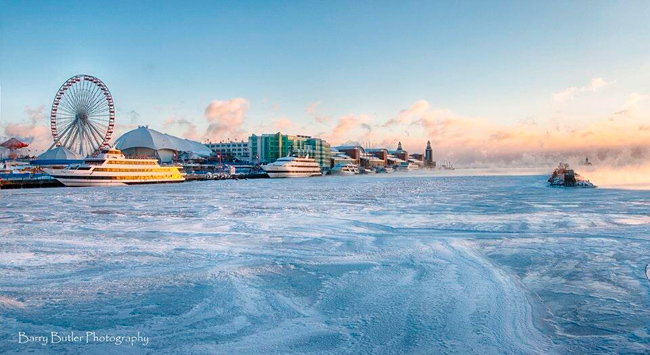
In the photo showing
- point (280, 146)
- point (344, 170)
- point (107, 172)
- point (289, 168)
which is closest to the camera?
point (107, 172)

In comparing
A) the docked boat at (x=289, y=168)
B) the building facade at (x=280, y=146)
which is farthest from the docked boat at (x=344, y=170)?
the docked boat at (x=289, y=168)

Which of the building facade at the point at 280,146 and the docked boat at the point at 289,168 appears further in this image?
the building facade at the point at 280,146

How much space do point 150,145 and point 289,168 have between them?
49476 mm

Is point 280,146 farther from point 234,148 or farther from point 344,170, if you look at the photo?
point 234,148

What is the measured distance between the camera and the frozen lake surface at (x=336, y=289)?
514 centimetres

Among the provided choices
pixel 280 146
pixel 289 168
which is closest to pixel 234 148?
pixel 280 146

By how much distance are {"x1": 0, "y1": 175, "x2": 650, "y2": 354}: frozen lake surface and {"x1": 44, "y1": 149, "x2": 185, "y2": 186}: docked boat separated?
4665 cm

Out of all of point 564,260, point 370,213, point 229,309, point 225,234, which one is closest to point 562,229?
point 564,260

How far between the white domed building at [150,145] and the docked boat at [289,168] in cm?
3856

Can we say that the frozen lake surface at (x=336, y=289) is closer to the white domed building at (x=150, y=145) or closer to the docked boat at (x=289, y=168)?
the docked boat at (x=289, y=168)

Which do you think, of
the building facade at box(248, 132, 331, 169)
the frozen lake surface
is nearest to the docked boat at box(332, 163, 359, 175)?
the building facade at box(248, 132, 331, 169)

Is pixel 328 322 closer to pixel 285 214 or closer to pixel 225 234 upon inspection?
pixel 225 234

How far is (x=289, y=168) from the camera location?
98.6m

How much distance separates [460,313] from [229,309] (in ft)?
10.3
